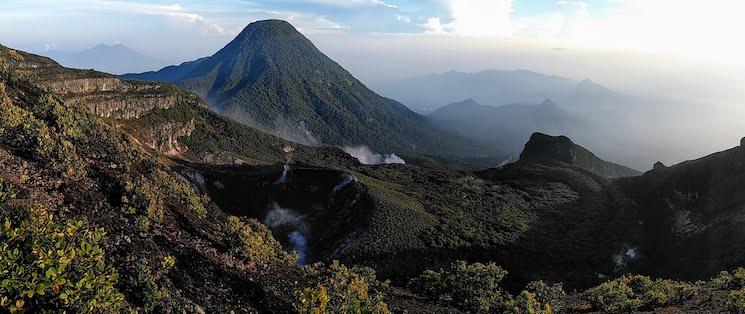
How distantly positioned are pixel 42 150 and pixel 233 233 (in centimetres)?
1377

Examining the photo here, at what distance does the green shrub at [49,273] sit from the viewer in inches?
496

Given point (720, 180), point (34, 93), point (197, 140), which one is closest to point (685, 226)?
point (720, 180)

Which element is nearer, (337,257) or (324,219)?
(337,257)

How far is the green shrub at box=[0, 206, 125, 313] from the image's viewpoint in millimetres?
12594

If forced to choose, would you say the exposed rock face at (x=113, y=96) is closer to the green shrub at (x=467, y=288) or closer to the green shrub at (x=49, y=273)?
the green shrub at (x=467, y=288)

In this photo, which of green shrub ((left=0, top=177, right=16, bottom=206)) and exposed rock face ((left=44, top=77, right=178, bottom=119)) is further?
exposed rock face ((left=44, top=77, right=178, bottom=119))

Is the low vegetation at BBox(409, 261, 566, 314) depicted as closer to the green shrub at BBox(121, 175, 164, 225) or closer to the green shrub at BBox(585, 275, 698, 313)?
the green shrub at BBox(585, 275, 698, 313)

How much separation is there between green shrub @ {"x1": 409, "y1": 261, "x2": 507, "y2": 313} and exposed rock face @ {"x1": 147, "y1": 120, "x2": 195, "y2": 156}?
97619mm

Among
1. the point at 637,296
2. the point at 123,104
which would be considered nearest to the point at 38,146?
the point at 637,296

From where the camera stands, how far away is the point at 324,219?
90.3 m

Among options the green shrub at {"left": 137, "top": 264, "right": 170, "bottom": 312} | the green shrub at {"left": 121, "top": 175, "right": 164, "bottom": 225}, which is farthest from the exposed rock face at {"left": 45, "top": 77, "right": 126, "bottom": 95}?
the green shrub at {"left": 137, "top": 264, "right": 170, "bottom": 312}

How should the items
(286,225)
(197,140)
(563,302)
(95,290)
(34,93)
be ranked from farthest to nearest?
(197,140), (286,225), (34,93), (563,302), (95,290)

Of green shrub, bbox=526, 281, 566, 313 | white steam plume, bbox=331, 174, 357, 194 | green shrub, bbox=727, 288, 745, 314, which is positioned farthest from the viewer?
white steam plume, bbox=331, 174, 357, 194

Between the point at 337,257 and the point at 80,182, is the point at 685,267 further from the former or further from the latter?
the point at 80,182
